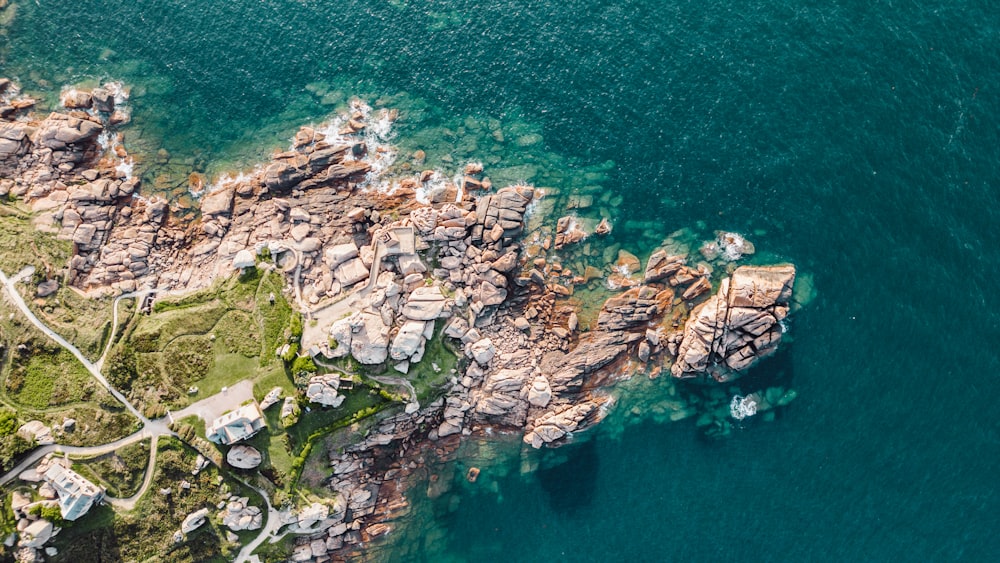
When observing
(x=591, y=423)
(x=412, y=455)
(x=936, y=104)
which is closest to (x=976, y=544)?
(x=591, y=423)

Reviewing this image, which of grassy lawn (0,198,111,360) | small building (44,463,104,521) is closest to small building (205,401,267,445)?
small building (44,463,104,521)

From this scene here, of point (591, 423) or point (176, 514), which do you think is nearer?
point (176, 514)

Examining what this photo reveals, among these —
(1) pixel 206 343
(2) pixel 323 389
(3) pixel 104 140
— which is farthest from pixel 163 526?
(3) pixel 104 140

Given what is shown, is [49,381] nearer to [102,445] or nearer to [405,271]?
[102,445]

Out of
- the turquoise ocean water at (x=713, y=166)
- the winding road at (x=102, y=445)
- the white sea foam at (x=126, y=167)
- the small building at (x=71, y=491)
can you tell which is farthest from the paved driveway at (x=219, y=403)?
the white sea foam at (x=126, y=167)

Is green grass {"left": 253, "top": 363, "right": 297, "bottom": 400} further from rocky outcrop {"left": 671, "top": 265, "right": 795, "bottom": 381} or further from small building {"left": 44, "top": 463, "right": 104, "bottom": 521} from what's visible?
rocky outcrop {"left": 671, "top": 265, "right": 795, "bottom": 381}

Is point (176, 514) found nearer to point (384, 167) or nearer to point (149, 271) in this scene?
point (149, 271)
